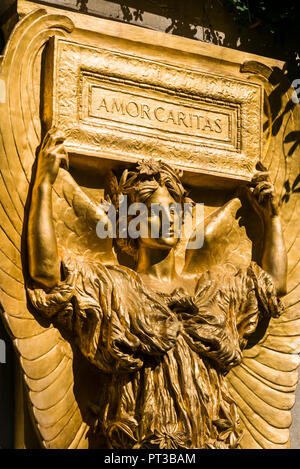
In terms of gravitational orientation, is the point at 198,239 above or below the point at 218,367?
above

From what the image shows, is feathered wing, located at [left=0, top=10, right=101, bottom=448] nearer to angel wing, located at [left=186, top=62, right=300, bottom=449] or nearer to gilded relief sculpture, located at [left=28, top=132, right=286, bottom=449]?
gilded relief sculpture, located at [left=28, top=132, right=286, bottom=449]

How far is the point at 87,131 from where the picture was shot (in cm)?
382

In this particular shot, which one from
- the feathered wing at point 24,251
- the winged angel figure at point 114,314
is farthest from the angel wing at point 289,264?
the feathered wing at point 24,251

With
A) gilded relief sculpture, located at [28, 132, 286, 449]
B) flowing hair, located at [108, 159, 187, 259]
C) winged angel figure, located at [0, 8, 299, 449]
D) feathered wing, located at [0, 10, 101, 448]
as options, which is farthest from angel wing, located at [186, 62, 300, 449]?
feathered wing, located at [0, 10, 101, 448]

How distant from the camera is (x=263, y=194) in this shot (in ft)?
13.5

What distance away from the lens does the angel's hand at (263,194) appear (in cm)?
412

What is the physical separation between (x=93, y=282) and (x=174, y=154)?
57 cm

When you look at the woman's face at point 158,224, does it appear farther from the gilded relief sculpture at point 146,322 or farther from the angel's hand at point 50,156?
the angel's hand at point 50,156

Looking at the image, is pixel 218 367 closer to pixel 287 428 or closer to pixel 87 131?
pixel 287 428

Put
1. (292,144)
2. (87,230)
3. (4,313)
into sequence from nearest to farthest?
(4,313)
(87,230)
(292,144)

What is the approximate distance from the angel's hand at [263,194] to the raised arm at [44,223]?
0.79 m

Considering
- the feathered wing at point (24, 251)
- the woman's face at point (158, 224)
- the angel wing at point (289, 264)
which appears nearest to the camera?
the feathered wing at point (24, 251)

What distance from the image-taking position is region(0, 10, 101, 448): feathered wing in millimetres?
3609
